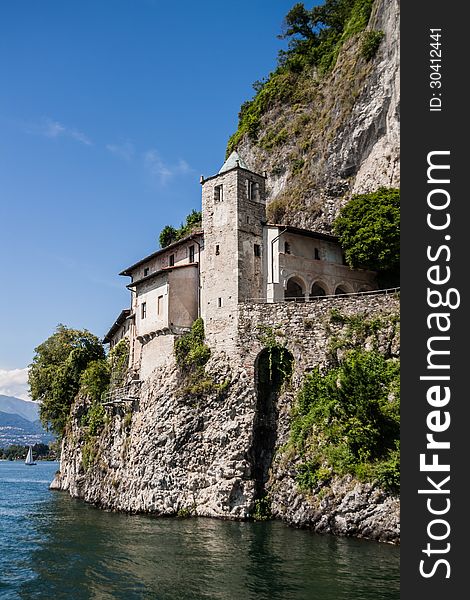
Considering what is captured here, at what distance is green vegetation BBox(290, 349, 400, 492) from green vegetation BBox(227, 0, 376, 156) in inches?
1457

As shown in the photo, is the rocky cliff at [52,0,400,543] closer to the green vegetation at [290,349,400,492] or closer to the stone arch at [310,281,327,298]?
the green vegetation at [290,349,400,492]

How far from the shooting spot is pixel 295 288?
167ft

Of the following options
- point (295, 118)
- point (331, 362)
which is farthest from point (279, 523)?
point (295, 118)

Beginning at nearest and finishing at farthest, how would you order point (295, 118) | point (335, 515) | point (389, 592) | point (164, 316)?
point (389, 592) < point (335, 515) < point (164, 316) < point (295, 118)

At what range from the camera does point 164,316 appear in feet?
155

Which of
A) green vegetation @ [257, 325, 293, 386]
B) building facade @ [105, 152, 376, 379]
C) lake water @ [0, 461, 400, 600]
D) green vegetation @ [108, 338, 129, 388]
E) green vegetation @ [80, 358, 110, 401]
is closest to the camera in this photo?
lake water @ [0, 461, 400, 600]

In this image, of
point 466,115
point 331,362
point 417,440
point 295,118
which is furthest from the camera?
point 295,118

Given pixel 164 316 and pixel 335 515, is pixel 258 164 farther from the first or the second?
pixel 335 515

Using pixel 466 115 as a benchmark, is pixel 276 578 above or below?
below

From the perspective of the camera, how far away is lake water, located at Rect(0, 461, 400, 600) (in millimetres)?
23531

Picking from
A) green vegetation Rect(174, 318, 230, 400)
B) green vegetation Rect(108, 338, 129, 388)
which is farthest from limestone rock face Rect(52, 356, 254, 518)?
green vegetation Rect(108, 338, 129, 388)

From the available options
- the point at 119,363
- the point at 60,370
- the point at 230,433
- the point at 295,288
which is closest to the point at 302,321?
the point at 230,433

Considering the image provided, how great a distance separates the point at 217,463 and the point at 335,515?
922cm

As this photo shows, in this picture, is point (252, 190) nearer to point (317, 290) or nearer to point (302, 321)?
point (317, 290)
